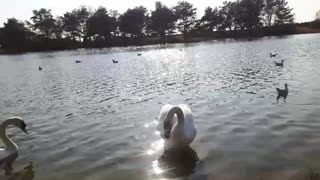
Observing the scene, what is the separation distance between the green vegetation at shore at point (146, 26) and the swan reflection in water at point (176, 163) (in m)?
112

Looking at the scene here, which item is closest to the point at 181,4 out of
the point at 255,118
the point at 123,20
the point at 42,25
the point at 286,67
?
the point at 123,20

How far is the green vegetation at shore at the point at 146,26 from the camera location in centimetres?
12662

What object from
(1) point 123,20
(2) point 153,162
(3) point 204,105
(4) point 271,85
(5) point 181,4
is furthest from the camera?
(5) point 181,4

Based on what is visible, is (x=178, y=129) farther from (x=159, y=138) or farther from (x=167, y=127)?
(x=159, y=138)

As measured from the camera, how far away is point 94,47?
124812 mm

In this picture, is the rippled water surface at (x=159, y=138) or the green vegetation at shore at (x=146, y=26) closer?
the rippled water surface at (x=159, y=138)

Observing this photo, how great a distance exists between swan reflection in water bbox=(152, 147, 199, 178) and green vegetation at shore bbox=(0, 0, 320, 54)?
112 metres

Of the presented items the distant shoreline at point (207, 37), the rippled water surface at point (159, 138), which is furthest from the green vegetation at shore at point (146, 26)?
the rippled water surface at point (159, 138)

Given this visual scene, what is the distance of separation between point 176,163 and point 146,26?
129 m

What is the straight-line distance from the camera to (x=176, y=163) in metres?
11.8

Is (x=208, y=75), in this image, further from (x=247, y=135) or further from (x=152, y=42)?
(x=152, y=42)

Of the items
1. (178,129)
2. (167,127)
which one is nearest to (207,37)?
(167,127)

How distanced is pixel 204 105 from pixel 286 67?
17158 mm

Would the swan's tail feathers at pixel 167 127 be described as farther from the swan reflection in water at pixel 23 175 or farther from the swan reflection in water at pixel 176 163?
the swan reflection in water at pixel 23 175
